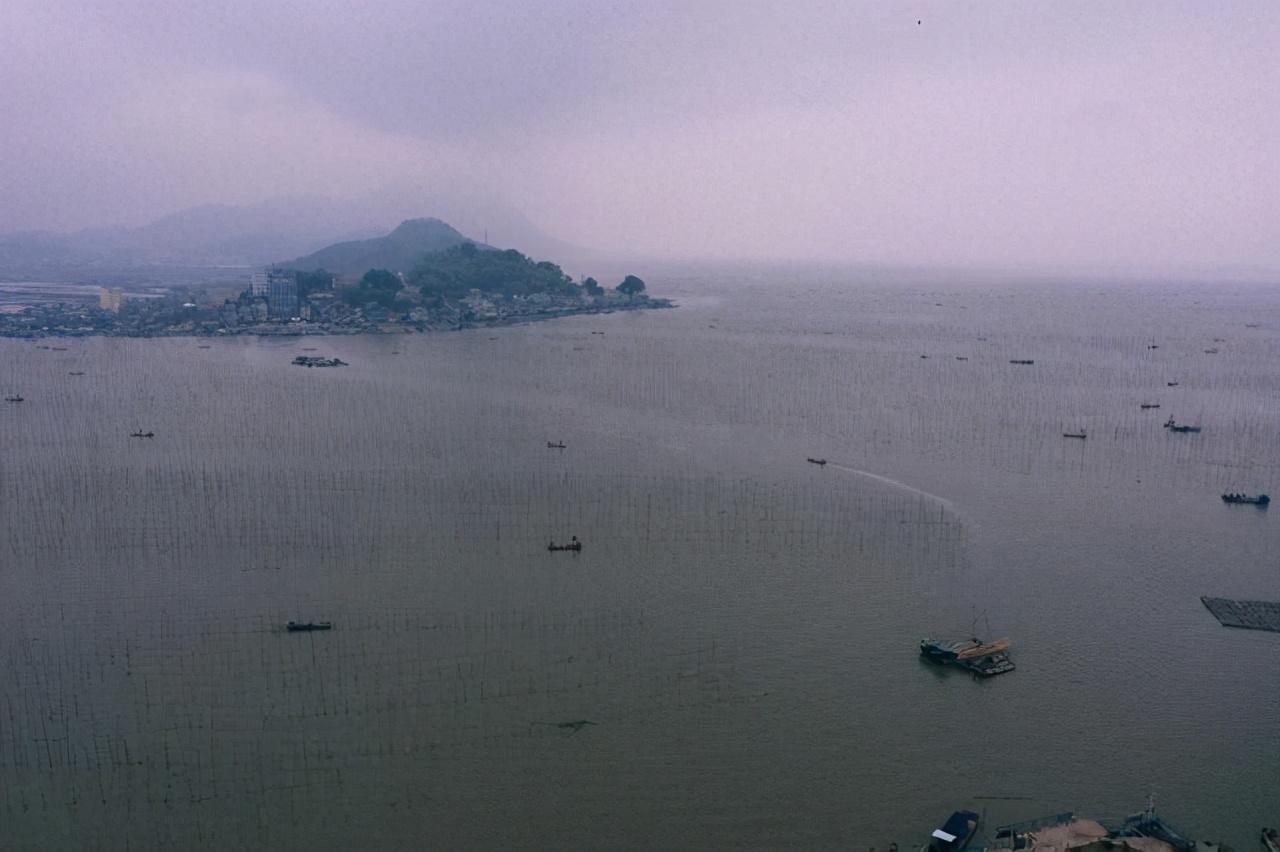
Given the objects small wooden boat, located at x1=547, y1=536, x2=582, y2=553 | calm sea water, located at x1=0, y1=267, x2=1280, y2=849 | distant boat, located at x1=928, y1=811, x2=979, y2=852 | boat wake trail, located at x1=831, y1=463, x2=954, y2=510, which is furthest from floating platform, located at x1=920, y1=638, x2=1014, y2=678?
boat wake trail, located at x1=831, y1=463, x2=954, y2=510

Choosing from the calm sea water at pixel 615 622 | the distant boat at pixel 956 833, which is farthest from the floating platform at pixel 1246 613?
the distant boat at pixel 956 833

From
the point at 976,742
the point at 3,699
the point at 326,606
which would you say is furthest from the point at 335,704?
the point at 976,742

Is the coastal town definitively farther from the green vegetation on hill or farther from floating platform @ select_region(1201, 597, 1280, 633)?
floating platform @ select_region(1201, 597, 1280, 633)

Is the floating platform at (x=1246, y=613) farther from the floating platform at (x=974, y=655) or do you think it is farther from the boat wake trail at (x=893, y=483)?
the boat wake trail at (x=893, y=483)

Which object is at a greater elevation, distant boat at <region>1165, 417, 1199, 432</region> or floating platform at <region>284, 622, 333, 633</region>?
distant boat at <region>1165, 417, 1199, 432</region>

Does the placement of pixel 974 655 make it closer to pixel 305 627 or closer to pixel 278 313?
pixel 305 627
